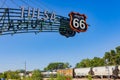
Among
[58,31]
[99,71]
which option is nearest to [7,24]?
[58,31]

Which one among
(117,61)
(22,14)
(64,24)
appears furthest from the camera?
(117,61)

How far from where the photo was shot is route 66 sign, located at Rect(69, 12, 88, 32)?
108ft

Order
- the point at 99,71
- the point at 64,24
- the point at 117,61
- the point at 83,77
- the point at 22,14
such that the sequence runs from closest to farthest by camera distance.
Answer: the point at 22,14 → the point at 64,24 → the point at 99,71 → the point at 83,77 → the point at 117,61

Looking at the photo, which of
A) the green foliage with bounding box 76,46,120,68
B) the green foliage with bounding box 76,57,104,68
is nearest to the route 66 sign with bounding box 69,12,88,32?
the green foliage with bounding box 76,46,120,68

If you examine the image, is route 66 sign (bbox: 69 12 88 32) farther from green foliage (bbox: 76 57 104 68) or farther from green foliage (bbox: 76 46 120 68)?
green foliage (bbox: 76 57 104 68)

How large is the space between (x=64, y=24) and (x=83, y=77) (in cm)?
8647

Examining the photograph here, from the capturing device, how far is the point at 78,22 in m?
33.2

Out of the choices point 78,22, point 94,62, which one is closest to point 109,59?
point 94,62

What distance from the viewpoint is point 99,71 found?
103125 millimetres

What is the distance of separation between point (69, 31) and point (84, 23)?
2.00m

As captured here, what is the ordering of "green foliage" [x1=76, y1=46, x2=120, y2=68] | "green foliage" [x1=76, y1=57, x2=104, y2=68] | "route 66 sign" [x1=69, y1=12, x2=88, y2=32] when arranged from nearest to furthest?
"route 66 sign" [x1=69, y1=12, x2=88, y2=32]
"green foliage" [x1=76, y1=46, x2=120, y2=68]
"green foliage" [x1=76, y1=57, x2=104, y2=68]

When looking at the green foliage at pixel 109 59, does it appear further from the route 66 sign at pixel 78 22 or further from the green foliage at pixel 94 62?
the route 66 sign at pixel 78 22

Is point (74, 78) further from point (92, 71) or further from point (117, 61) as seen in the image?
Result: point (117, 61)

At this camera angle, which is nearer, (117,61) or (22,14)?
(22,14)
